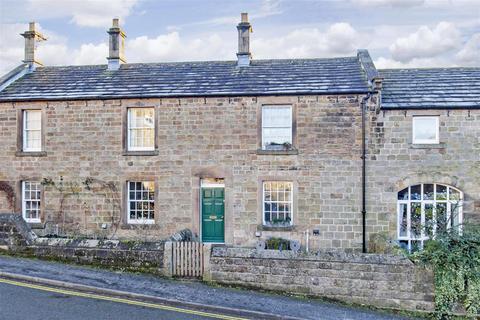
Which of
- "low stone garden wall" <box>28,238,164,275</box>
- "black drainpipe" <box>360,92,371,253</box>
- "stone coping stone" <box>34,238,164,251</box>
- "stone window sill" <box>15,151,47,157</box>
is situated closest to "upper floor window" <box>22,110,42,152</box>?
"stone window sill" <box>15,151,47,157</box>

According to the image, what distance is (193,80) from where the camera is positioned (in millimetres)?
18141

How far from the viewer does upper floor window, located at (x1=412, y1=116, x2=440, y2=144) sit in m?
15.8

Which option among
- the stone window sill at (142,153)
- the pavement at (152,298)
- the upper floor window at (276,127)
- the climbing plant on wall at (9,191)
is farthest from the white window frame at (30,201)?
the upper floor window at (276,127)

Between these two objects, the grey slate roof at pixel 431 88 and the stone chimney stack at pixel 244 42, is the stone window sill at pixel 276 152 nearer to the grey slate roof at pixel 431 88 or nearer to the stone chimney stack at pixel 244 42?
the grey slate roof at pixel 431 88

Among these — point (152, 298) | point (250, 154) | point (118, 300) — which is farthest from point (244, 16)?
point (118, 300)

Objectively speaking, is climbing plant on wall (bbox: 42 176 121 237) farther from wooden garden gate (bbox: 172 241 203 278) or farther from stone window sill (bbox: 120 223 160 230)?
wooden garden gate (bbox: 172 241 203 278)

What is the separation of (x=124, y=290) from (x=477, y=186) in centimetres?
1255

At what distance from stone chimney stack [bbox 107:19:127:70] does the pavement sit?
11293 mm

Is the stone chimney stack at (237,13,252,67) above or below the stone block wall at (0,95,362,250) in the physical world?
above

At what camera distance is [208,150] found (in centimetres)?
1672

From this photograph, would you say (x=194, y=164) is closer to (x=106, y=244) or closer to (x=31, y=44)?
(x=106, y=244)

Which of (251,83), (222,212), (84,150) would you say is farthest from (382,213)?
(84,150)

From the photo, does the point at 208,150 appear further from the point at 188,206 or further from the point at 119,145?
the point at 119,145

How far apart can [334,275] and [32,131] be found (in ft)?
45.2
